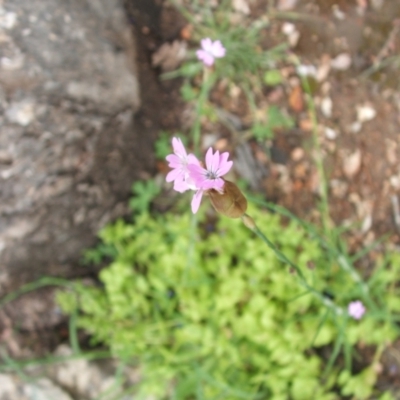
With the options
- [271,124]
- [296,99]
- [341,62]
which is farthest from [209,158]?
[341,62]

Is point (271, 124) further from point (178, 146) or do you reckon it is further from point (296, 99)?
point (178, 146)

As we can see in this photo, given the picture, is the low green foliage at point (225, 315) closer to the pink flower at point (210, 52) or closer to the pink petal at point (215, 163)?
the pink flower at point (210, 52)

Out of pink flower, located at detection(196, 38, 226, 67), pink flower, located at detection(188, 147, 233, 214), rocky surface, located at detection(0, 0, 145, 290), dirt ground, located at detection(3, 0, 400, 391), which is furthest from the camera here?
dirt ground, located at detection(3, 0, 400, 391)

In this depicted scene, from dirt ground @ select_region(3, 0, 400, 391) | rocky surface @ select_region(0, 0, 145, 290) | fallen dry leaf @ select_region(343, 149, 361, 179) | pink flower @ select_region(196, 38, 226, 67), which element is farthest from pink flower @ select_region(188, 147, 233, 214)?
fallen dry leaf @ select_region(343, 149, 361, 179)

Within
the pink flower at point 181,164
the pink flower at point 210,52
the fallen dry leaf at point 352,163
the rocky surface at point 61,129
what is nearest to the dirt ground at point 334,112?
the fallen dry leaf at point 352,163

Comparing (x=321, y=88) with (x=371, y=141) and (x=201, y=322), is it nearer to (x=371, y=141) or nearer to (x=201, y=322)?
(x=371, y=141)

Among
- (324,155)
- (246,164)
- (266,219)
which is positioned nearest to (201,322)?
(266,219)

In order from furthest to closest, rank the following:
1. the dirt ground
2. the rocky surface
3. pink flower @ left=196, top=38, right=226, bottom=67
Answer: the dirt ground < the rocky surface < pink flower @ left=196, top=38, right=226, bottom=67

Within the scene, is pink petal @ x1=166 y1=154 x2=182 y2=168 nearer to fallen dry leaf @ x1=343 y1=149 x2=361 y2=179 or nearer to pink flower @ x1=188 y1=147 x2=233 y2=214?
pink flower @ x1=188 y1=147 x2=233 y2=214
